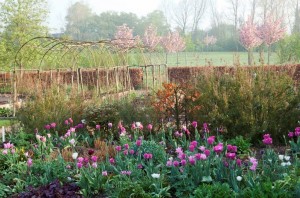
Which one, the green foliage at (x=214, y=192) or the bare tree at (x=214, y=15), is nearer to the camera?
the green foliage at (x=214, y=192)

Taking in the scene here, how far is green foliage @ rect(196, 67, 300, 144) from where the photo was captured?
253 inches

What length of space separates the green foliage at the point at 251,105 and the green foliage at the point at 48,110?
2340 mm

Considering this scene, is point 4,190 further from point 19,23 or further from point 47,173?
point 19,23

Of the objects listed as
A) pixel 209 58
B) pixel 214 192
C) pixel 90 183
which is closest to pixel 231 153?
pixel 214 192

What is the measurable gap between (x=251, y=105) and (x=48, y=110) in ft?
11.4

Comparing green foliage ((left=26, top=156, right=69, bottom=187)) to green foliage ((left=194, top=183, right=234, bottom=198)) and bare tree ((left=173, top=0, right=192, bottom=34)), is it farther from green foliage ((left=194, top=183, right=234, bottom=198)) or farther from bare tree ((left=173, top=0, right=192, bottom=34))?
bare tree ((left=173, top=0, right=192, bottom=34))

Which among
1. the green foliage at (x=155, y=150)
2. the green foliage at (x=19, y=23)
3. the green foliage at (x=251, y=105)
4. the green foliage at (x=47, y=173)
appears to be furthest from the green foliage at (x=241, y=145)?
the green foliage at (x=19, y=23)

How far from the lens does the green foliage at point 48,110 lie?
24.4 feet

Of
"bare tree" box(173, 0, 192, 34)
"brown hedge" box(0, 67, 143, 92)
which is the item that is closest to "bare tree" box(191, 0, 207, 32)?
"bare tree" box(173, 0, 192, 34)

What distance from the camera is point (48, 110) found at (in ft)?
24.7

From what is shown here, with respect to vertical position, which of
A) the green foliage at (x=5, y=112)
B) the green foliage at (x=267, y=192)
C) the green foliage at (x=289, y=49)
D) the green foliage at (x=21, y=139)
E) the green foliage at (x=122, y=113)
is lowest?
the green foliage at (x=5, y=112)

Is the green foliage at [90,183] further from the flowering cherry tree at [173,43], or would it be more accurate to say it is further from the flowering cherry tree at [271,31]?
the flowering cherry tree at [173,43]

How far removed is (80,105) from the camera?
7785 millimetres

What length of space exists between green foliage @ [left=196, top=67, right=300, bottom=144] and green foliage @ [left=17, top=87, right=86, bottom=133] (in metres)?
2.34
